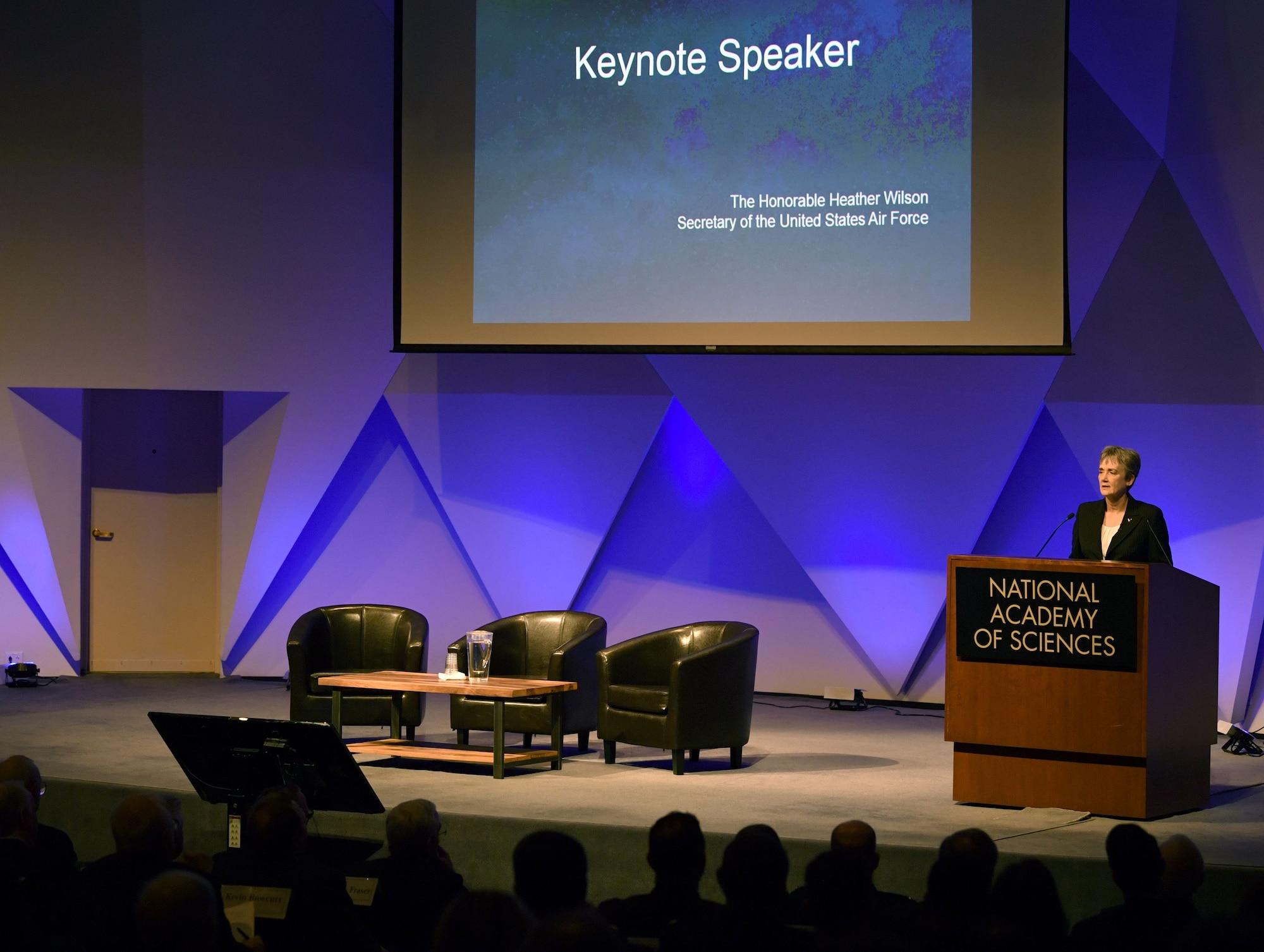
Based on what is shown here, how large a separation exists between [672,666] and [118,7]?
5.87 m

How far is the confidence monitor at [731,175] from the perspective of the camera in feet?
22.1

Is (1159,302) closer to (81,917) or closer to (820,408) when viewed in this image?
(820,408)

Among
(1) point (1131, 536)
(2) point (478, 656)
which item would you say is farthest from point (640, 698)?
(1) point (1131, 536)

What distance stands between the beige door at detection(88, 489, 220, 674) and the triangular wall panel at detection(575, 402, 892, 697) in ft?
8.76

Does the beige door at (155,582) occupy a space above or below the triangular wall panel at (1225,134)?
below

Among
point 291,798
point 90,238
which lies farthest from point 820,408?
point 291,798

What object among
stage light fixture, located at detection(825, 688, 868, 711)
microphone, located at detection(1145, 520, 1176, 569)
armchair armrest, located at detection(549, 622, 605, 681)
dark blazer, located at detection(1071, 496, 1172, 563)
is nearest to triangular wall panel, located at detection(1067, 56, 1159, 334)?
stage light fixture, located at detection(825, 688, 868, 711)

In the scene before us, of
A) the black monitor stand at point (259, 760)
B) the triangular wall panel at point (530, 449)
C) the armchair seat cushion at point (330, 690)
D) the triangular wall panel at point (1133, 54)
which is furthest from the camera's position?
the triangular wall panel at point (530, 449)

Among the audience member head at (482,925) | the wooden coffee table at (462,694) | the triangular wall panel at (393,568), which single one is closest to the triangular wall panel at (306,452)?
the triangular wall panel at (393,568)

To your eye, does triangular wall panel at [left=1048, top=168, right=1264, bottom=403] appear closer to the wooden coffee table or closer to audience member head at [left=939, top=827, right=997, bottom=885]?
the wooden coffee table

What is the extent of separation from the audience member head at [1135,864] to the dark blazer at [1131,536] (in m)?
2.42

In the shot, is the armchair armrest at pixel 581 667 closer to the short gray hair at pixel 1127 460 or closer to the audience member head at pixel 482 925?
the short gray hair at pixel 1127 460

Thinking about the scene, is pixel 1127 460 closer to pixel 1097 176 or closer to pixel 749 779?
pixel 749 779

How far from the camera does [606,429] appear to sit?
27.6ft
